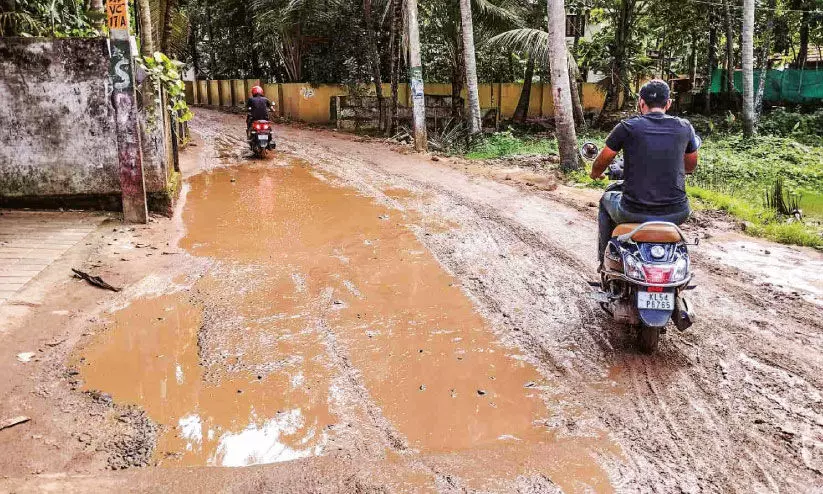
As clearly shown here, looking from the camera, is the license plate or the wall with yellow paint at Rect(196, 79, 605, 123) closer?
the license plate

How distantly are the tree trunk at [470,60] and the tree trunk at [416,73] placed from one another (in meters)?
1.18

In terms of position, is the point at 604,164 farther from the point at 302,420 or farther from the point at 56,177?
the point at 56,177

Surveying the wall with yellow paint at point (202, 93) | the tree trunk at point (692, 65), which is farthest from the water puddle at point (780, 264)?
the wall with yellow paint at point (202, 93)

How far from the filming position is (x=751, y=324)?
4.88 metres

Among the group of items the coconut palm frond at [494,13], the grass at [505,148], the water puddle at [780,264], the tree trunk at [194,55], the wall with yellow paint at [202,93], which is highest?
the tree trunk at [194,55]

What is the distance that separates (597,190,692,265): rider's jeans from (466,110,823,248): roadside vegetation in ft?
11.6

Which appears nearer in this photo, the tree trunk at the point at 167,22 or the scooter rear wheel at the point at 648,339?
the scooter rear wheel at the point at 648,339

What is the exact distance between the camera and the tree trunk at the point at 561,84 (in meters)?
11.9

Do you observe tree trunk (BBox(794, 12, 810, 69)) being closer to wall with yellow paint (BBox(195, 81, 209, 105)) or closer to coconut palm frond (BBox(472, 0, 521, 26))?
coconut palm frond (BBox(472, 0, 521, 26))

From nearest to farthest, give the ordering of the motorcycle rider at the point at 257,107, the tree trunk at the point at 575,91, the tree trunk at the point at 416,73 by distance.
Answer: the motorcycle rider at the point at 257,107
the tree trunk at the point at 416,73
the tree trunk at the point at 575,91

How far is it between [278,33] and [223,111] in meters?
6.91

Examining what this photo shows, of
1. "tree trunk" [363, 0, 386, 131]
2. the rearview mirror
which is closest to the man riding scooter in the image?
"tree trunk" [363, 0, 386, 131]

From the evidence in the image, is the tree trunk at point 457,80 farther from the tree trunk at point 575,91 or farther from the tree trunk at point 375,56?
the tree trunk at point 575,91

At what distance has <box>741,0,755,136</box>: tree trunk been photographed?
1509 centimetres
